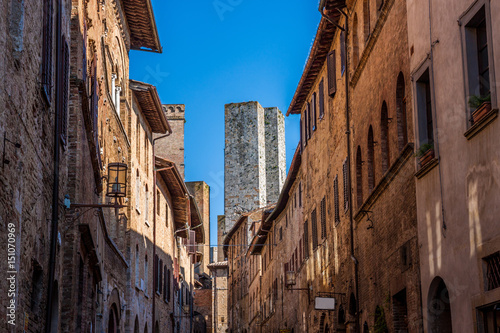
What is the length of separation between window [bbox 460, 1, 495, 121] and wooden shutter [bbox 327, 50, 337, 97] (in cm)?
1099

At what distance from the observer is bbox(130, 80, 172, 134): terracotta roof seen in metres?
26.6

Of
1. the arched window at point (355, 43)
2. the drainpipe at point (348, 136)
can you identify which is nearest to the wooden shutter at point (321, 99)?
the drainpipe at point (348, 136)

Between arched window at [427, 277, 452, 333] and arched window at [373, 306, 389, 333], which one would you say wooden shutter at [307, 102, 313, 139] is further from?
arched window at [427, 277, 452, 333]

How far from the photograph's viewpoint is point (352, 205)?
1873cm

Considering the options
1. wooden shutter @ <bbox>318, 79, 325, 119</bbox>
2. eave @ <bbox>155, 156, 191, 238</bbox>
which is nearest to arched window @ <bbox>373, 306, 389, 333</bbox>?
wooden shutter @ <bbox>318, 79, 325, 119</bbox>

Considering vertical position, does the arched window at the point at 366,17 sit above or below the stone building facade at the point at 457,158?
above

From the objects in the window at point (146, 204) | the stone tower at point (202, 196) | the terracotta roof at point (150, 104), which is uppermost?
the stone tower at point (202, 196)

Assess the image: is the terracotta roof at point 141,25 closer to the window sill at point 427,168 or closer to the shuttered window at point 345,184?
the shuttered window at point 345,184

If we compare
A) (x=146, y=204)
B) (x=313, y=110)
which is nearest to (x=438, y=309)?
(x=313, y=110)

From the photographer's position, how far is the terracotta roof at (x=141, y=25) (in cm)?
2544

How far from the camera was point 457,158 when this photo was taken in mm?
10750

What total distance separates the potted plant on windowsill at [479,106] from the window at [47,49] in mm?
5742

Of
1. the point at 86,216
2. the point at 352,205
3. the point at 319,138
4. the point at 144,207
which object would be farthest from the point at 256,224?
the point at 86,216

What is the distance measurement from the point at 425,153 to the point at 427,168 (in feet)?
0.89
